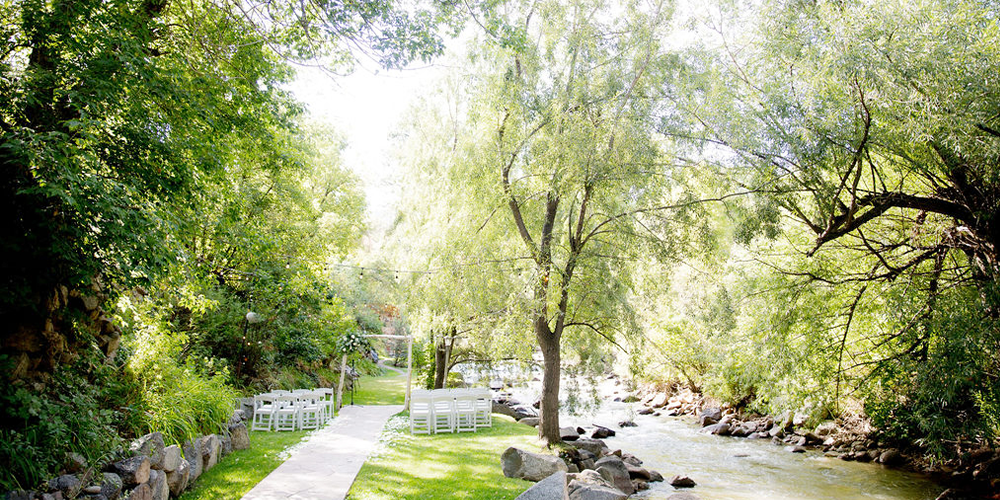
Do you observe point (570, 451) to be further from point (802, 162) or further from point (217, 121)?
point (217, 121)

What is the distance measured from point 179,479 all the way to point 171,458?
30cm

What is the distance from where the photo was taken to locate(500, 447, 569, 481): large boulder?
772 centimetres

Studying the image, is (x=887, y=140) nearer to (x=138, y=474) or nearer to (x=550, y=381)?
(x=550, y=381)

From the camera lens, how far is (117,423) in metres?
5.78

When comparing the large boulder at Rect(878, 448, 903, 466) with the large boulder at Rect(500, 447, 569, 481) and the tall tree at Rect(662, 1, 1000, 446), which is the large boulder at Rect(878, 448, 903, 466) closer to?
the tall tree at Rect(662, 1, 1000, 446)

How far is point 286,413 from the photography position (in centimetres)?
1151

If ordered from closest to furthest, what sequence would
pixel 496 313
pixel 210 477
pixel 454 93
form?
pixel 210 477 < pixel 496 313 < pixel 454 93

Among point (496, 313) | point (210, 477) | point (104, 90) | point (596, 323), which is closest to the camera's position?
point (104, 90)

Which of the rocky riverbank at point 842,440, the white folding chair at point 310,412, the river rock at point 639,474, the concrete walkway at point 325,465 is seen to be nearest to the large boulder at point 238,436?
the concrete walkway at point 325,465

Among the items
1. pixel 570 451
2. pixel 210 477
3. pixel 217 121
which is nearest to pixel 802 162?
pixel 570 451

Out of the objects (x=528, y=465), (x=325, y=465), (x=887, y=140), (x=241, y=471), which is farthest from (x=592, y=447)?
(x=887, y=140)

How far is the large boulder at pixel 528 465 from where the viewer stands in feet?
25.3

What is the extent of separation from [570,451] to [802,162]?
6.09 m

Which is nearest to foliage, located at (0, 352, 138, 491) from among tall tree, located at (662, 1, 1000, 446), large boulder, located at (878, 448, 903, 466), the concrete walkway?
the concrete walkway
